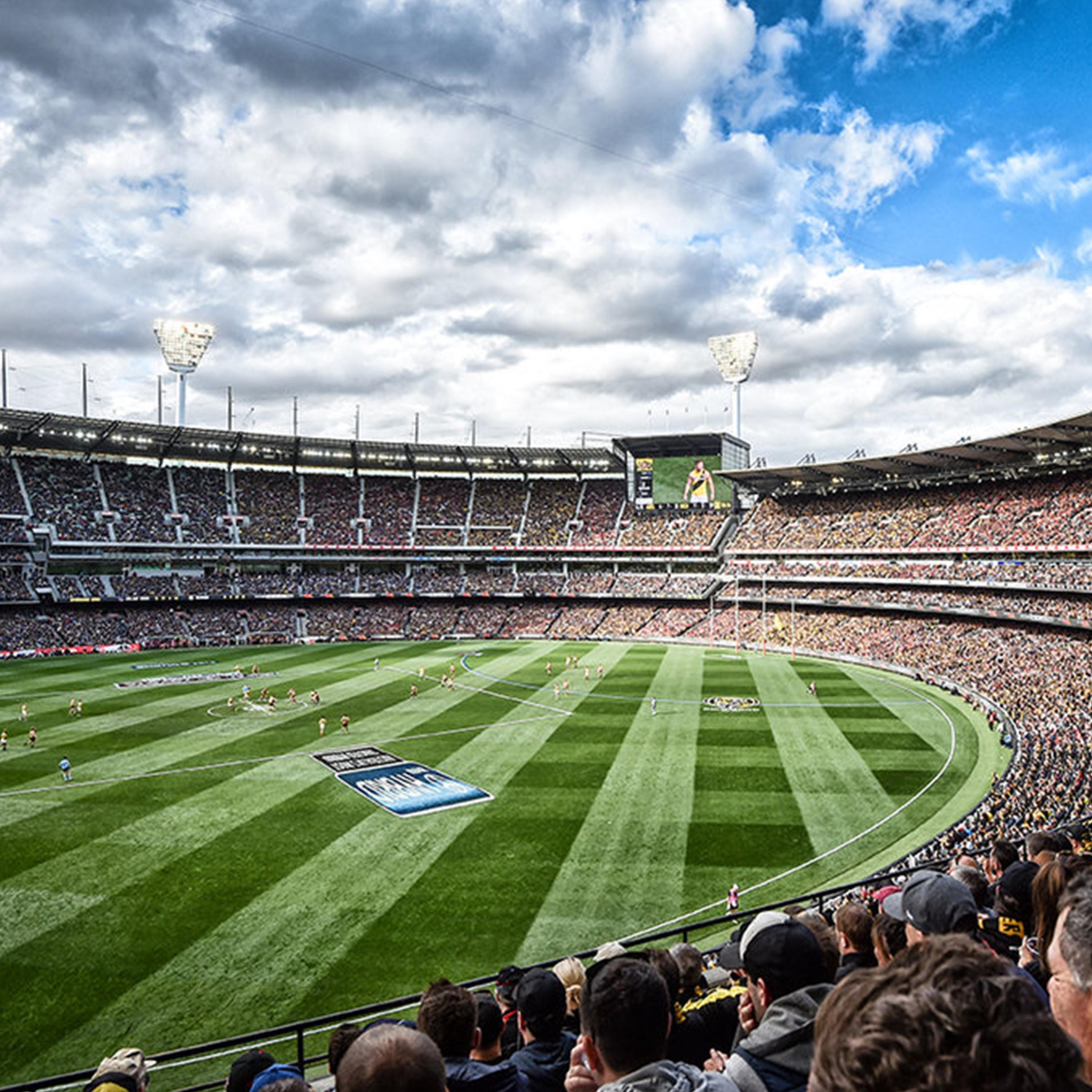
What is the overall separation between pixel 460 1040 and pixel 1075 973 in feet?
12.8

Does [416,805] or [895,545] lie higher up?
[895,545]

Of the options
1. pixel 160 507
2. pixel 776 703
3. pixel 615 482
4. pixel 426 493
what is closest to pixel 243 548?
pixel 160 507

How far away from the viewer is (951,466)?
2594 inches

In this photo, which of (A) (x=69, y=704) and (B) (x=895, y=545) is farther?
(B) (x=895, y=545)

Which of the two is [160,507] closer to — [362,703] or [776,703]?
[362,703]

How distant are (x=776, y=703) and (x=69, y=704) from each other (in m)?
40.1

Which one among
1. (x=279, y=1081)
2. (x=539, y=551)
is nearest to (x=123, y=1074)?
(x=279, y=1081)

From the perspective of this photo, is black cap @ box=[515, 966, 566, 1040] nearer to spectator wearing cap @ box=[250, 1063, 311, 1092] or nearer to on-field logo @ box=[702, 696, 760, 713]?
spectator wearing cap @ box=[250, 1063, 311, 1092]

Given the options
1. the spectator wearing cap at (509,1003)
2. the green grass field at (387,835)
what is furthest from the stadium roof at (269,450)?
the spectator wearing cap at (509,1003)

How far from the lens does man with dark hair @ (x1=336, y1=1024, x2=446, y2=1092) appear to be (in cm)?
298

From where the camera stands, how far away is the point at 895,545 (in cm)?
6631

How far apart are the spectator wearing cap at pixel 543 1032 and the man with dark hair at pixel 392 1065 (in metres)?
2.71

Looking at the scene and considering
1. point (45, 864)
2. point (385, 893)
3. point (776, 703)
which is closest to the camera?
point (385, 893)

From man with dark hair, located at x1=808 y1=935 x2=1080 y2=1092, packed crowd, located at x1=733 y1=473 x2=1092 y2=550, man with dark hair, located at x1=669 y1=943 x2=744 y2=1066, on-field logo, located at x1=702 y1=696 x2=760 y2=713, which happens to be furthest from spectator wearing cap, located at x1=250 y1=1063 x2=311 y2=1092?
packed crowd, located at x1=733 y1=473 x2=1092 y2=550
